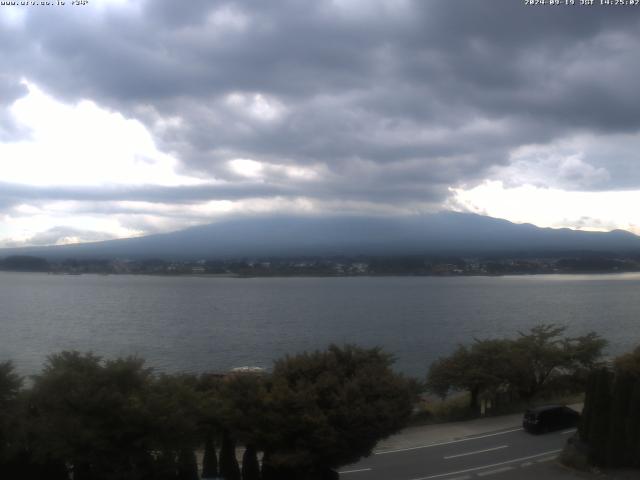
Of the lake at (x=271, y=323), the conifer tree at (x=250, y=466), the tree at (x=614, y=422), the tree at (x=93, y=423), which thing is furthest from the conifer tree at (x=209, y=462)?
the lake at (x=271, y=323)

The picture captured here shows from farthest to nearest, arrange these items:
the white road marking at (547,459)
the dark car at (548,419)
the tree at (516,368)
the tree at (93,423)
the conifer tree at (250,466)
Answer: the tree at (516,368) < the dark car at (548,419) < the white road marking at (547,459) < the conifer tree at (250,466) < the tree at (93,423)

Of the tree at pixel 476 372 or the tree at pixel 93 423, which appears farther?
the tree at pixel 476 372

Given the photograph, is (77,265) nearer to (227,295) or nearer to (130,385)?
(227,295)

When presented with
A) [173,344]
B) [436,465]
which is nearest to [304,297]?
[173,344]

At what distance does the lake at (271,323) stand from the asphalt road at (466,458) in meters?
17.1

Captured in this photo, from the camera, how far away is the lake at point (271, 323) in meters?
41.2

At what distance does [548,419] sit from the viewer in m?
16.6

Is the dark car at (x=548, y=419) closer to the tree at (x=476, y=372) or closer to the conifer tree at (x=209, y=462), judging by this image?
the tree at (x=476, y=372)

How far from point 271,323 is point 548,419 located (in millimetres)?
41619

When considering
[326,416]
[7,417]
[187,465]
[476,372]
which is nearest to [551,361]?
[476,372]

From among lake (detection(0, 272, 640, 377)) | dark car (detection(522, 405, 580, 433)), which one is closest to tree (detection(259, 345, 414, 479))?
dark car (detection(522, 405, 580, 433))

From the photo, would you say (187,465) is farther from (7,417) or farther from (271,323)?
(271,323)

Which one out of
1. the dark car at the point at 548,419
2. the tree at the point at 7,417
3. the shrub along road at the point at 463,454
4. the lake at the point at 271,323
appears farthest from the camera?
the lake at the point at 271,323

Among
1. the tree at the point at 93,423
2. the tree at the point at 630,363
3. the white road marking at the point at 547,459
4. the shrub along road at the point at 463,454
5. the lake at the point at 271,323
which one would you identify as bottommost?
the lake at the point at 271,323
